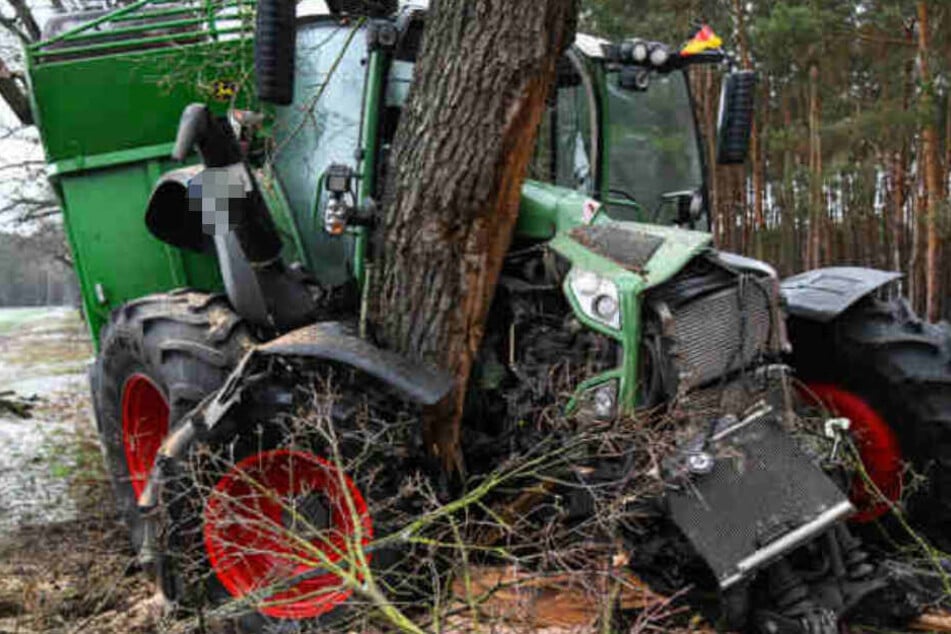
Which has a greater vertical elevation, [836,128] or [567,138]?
[567,138]

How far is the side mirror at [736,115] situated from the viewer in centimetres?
441

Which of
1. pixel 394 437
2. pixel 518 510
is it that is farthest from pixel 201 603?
pixel 518 510

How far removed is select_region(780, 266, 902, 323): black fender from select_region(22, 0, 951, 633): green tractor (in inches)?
0.5

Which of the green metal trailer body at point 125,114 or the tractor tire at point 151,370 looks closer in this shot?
the tractor tire at point 151,370

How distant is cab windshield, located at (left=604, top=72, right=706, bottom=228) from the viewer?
4.52 metres

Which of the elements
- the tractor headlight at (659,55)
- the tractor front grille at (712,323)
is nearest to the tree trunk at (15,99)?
the tractor headlight at (659,55)

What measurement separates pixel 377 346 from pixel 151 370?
40.7 inches

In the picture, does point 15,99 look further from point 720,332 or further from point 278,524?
point 720,332

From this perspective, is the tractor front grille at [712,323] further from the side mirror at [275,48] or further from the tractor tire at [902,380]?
the side mirror at [275,48]

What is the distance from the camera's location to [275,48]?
3.03 m

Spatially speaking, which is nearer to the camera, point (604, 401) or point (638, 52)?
point (604, 401)

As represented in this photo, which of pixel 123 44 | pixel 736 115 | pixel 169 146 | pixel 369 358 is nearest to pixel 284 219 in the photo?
pixel 169 146

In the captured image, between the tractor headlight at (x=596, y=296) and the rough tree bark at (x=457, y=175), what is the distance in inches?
11.8

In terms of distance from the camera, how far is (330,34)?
411cm
